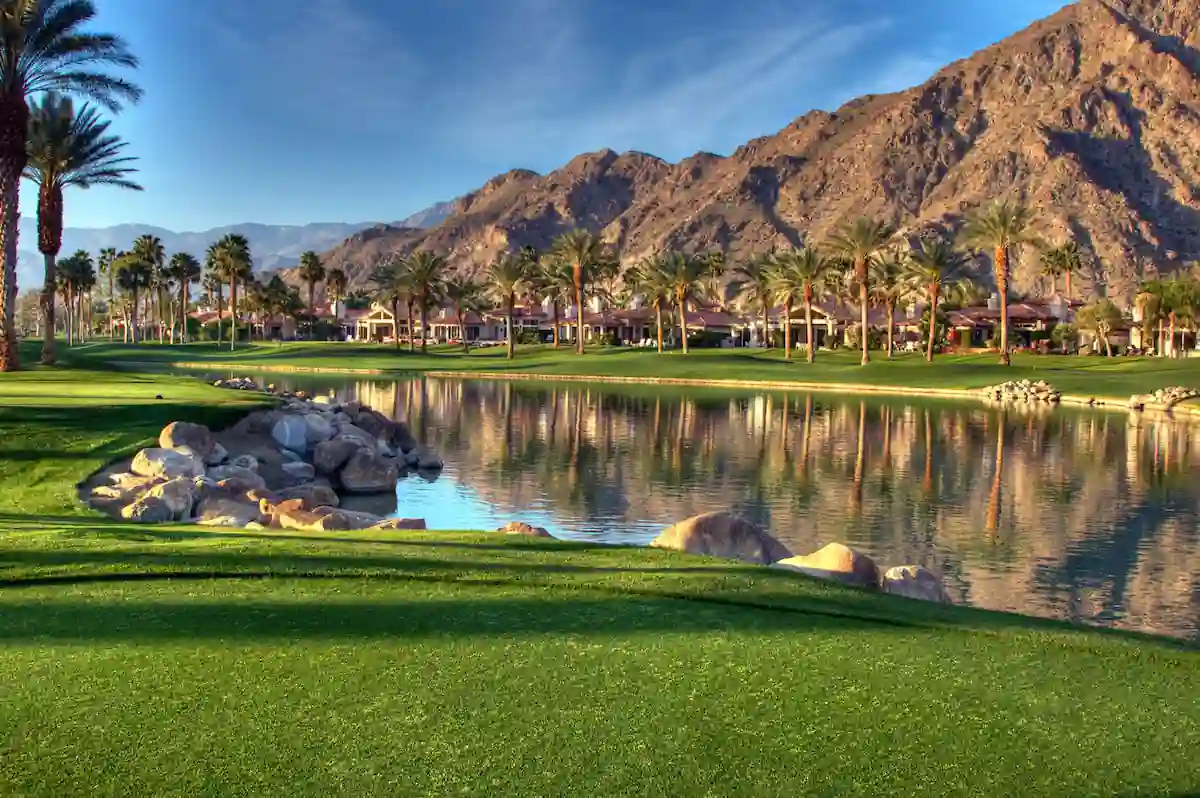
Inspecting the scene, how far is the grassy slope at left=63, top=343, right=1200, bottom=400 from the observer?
66.9 m

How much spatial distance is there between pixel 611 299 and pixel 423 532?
151m

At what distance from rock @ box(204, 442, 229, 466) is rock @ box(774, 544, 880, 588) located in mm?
14544

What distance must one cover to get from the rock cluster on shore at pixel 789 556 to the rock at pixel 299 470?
11.9 metres

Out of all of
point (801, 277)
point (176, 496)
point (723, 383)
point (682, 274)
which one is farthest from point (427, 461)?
point (682, 274)

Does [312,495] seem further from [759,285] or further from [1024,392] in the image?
[759,285]

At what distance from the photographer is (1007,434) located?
129 ft

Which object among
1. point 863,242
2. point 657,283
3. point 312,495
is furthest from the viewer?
point 657,283

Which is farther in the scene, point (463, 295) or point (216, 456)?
point (463, 295)

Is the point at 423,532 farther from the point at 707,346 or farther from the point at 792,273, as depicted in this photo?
the point at 707,346

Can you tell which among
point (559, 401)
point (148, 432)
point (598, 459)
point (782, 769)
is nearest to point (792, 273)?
point (559, 401)

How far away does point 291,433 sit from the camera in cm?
2647

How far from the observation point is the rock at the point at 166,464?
1927 cm

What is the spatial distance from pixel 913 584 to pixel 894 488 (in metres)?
13.5

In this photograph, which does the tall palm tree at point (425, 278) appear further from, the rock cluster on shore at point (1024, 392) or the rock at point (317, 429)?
the rock at point (317, 429)
